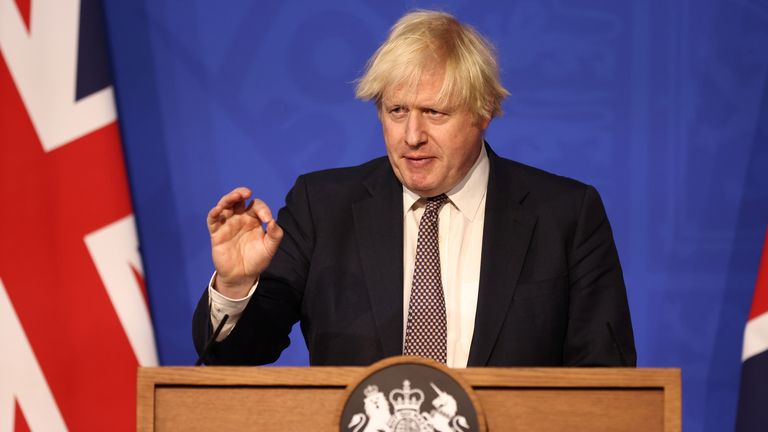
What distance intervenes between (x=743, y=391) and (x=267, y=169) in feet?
4.63

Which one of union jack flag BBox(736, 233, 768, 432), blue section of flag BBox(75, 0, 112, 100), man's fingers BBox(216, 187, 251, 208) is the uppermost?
blue section of flag BBox(75, 0, 112, 100)

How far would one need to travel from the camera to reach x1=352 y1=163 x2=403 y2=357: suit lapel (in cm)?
193

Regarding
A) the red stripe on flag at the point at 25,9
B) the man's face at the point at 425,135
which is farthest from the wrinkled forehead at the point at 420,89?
the red stripe on flag at the point at 25,9

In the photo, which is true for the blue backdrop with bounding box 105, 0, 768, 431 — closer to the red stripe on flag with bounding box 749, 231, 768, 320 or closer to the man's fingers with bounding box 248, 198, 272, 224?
the red stripe on flag with bounding box 749, 231, 768, 320

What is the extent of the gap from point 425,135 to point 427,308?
0.35 m

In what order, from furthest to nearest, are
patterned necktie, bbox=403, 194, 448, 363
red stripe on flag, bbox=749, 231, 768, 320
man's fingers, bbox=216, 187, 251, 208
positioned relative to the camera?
red stripe on flag, bbox=749, 231, 768, 320
patterned necktie, bbox=403, 194, 448, 363
man's fingers, bbox=216, 187, 251, 208

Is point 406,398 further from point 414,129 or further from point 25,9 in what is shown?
point 25,9

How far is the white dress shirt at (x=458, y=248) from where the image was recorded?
6.45 feet

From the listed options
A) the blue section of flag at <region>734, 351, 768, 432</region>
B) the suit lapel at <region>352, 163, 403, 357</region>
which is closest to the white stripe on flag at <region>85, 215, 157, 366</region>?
the suit lapel at <region>352, 163, 403, 357</region>

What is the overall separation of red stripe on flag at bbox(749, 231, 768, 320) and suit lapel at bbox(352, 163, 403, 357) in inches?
43.4

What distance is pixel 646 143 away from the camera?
2957mm

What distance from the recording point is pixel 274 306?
6.62ft

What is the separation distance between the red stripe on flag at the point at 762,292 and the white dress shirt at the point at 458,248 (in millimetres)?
914

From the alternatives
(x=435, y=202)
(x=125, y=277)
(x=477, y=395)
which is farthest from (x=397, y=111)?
(x=125, y=277)
